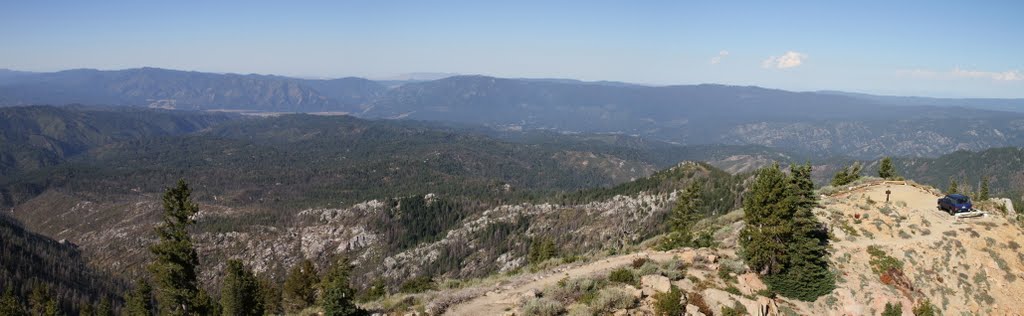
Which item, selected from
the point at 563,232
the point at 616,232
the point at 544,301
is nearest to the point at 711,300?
the point at 544,301

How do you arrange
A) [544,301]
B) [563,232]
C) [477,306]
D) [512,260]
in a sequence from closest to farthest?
[544,301]
[477,306]
[512,260]
[563,232]

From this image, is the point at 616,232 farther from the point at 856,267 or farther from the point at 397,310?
the point at 397,310

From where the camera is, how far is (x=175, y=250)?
43281 millimetres

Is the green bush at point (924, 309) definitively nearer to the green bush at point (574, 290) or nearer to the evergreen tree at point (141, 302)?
the green bush at point (574, 290)

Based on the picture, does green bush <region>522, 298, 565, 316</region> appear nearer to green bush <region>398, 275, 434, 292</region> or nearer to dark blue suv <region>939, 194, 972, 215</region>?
green bush <region>398, 275, 434, 292</region>

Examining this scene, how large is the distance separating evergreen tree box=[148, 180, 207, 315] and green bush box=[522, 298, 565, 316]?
2963 cm

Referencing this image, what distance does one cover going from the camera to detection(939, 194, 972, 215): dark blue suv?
2279 inches

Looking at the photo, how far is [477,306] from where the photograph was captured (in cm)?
3512

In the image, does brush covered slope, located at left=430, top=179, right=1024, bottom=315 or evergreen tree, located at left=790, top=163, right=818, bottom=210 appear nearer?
brush covered slope, located at left=430, top=179, right=1024, bottom=315

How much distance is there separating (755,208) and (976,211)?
113 ft

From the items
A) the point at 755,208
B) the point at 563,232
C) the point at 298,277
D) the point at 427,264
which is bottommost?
the point at 427,264

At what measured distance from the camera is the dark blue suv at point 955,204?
57.9m

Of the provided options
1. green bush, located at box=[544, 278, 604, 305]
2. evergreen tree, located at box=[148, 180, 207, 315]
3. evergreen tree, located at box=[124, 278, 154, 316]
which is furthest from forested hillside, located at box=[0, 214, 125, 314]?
green bush, located at box=[544, 278, 604, 305]

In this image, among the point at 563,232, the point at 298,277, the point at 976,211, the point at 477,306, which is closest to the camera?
the point at 477,306
